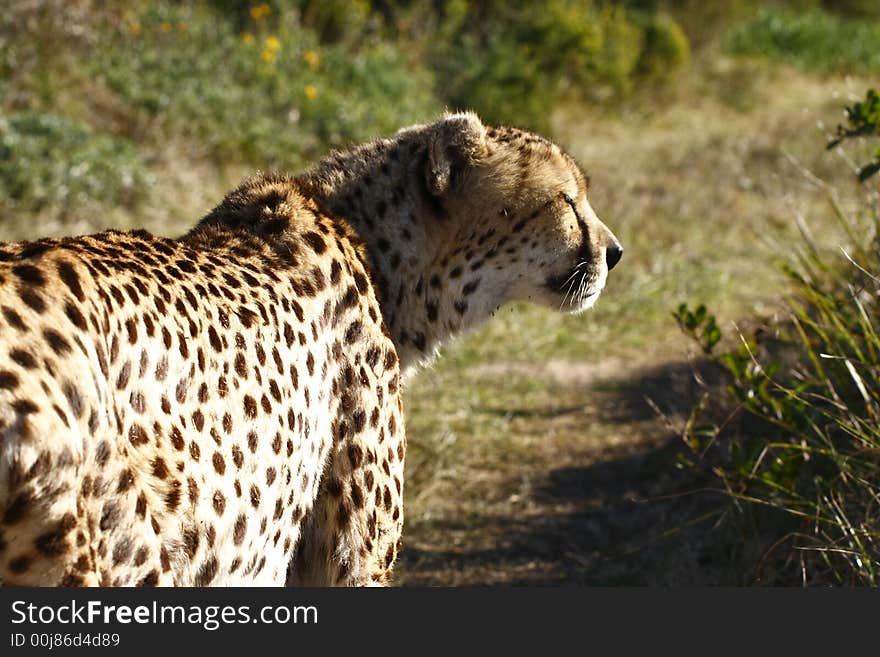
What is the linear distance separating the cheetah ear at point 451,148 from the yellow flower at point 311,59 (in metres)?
6.54

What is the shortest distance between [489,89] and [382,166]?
7.23m

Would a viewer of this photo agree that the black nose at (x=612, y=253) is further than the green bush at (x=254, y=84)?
No

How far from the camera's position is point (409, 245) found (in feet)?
10.9

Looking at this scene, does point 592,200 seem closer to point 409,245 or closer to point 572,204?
point 572,204

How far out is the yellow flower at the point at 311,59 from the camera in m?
9.69

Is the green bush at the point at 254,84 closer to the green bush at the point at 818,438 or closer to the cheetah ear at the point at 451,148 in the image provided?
the green bush at the point at 818,438

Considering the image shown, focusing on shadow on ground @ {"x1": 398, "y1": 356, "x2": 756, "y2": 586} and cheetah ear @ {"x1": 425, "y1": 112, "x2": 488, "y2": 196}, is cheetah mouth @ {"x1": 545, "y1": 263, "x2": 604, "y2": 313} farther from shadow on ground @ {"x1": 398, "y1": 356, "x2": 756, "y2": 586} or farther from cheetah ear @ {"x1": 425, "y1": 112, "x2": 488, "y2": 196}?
shadow on ground @ {"x1": 398, "y1": 356, "x2": 756, "y2": 586}

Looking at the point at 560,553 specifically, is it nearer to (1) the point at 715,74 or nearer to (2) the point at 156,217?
(2) the point at 156,217

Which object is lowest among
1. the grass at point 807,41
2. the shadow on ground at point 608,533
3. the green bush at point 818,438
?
the shadow on ground at point 608,533

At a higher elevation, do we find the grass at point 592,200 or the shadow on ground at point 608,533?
the grass at point 592,200

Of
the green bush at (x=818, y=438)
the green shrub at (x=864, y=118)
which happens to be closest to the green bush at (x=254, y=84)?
the green bush at (x=818, y=438)

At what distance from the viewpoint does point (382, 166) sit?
133 inches

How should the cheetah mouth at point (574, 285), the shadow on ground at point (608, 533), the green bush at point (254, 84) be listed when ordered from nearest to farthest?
1. the cheetah mouth at point (574, 285)
2. the shadow on ground at point (608, 533)
3. the green bush at point (254, 84)

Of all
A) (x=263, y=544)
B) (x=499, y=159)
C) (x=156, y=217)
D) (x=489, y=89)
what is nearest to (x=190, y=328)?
(x=263, y=544)
